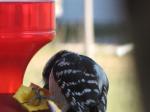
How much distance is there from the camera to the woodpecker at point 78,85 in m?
0.92

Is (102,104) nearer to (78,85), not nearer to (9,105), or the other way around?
(78,85)

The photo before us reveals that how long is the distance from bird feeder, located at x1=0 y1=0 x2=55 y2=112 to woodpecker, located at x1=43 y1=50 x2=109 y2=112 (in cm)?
7

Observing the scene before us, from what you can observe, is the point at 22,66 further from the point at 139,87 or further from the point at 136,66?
the point at 136,66

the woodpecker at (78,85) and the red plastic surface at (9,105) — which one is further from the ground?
the woodpecker at (78,85)

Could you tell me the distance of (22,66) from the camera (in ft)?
3.48

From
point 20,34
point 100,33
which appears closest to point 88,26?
point 100,33

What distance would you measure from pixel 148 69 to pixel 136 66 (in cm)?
20

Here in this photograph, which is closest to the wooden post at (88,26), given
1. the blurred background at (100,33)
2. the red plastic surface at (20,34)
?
the blurred background at (100,33)

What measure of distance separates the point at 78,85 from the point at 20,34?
0.55 ft

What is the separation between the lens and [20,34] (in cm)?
102

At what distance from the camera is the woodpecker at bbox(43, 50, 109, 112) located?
923 mm

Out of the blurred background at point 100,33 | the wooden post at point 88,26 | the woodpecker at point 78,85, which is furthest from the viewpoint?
the wooden post at point 88,26

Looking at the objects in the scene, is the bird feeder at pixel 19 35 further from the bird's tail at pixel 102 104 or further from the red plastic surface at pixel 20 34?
the bird's tail at pixel 102 104

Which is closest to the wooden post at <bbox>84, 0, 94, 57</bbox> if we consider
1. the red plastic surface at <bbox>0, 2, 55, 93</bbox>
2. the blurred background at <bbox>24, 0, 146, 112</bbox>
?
the blurred background at <bbox>24, 0, 146, 112</bbox>
